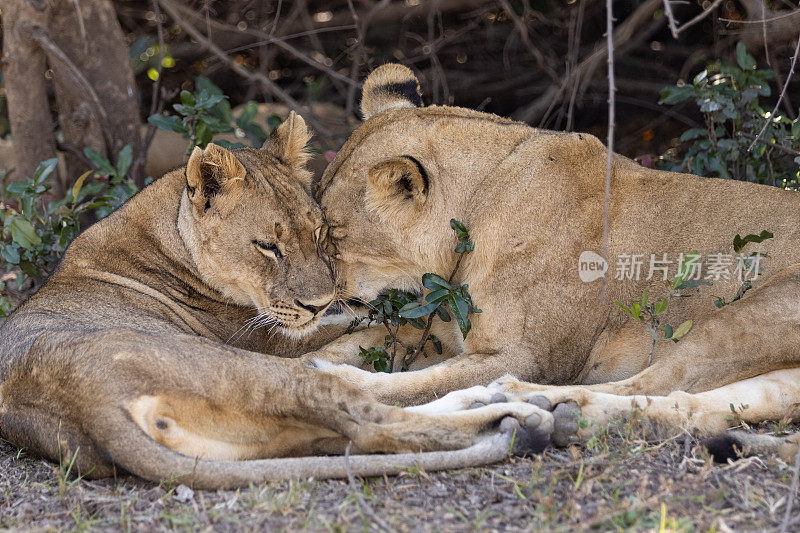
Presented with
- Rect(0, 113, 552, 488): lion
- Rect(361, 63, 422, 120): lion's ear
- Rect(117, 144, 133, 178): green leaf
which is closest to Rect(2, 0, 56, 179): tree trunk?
Rect(117, 144, 133, 178): green leaf

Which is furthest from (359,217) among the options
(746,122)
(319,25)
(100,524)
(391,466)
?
(319,25)

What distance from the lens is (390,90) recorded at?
13.9 ft

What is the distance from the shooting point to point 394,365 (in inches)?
162

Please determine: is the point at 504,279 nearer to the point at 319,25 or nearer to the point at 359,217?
the point at 359,217

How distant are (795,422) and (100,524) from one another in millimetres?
2558

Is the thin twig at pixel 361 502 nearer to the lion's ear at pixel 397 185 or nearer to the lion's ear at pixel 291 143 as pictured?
the lion's ear at pixel 397 185

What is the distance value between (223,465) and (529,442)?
39.9 inches

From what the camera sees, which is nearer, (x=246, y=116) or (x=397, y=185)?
(x=397, y=185)

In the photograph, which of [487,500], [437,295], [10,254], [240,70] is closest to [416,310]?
[437,295]

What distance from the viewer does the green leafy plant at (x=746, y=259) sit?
11.3 feet

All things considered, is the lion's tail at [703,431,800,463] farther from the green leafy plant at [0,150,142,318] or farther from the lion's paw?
the green leafy plant at [0,150,142,318]

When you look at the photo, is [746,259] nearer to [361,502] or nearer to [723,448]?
[723,448]

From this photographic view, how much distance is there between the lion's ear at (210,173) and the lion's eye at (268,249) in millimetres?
276

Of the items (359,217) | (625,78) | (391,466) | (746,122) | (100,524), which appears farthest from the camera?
(625,78)
